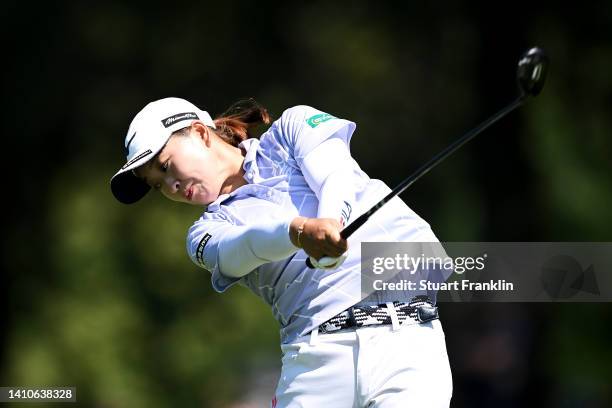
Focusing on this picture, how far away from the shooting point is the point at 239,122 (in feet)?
11.3

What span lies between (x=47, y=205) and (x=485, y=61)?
3232 millimetres

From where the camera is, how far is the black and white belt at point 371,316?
2857 millimetres

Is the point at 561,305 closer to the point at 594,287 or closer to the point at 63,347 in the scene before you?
the point at 594,287

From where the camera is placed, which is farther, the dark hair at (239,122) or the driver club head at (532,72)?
the dark hair at (239,122)

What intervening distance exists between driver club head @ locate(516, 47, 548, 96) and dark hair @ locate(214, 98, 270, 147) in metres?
0.90

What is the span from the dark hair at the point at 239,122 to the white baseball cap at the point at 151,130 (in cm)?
10

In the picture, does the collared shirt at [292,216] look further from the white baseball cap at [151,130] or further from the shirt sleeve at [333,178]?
the white baseball cap at [151,130]

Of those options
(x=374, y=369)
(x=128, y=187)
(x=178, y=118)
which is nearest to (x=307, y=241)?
(x=374, y=369)

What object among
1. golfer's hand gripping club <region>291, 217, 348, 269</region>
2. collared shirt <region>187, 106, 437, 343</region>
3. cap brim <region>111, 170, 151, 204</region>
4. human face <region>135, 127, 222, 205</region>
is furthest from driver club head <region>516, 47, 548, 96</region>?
cap brim <region>111, 170, 151, 204</region>

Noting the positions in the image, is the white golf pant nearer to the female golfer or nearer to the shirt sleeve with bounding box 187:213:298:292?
the female golfer

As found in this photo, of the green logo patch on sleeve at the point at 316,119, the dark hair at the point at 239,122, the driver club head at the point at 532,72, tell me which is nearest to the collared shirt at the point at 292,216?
the green logo patch on sleeve at the point at 316,119

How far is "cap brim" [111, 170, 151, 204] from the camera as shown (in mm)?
3250

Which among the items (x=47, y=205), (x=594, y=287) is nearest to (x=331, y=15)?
(x=47, y=205)

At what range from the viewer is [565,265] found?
17.2 ft
